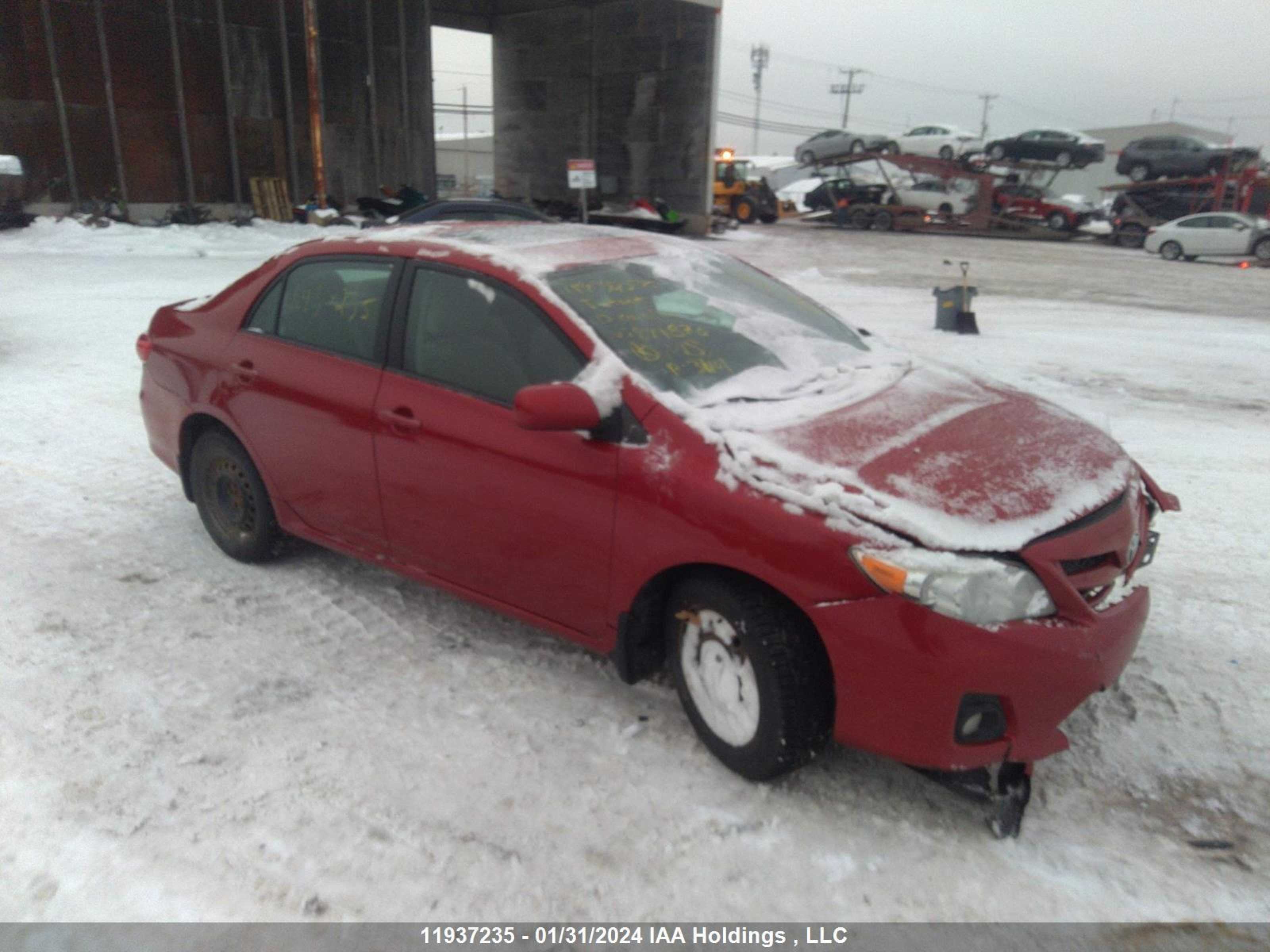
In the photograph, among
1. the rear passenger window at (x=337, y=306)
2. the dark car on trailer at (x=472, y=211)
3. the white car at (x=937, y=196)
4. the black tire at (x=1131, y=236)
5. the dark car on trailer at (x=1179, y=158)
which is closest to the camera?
the rear passenger window at (x=337, y=306)

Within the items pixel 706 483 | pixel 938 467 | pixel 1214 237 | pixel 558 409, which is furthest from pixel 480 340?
pixel 1214 237

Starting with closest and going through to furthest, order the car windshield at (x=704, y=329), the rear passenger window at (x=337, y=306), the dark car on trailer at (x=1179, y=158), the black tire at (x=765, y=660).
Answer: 1. the black tire at (x=765, y=660)
2. the car windshield at (x=704, y=329)
3. the rear passenger window at (x=337, y=306)
4. the dark car on trailer at (x=1179, y=158)

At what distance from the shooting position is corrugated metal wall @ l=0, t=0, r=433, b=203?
60.8 ft

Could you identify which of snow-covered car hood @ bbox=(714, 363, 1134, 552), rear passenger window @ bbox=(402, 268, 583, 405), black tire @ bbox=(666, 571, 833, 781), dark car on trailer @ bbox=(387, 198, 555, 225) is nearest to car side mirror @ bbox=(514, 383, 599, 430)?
rear passenger window @ bbox=(402, 268, 583, 405)

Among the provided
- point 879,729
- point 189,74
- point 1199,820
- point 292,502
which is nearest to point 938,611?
→ point 879,729

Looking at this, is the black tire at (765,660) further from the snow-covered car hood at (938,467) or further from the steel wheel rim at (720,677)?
the snow-covered car hood at (938,467)

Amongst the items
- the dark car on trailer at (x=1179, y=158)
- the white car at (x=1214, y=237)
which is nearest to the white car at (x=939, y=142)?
the dark car on trailer at (x=1179, y=158)

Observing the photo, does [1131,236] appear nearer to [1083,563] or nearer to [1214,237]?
[1214,237]

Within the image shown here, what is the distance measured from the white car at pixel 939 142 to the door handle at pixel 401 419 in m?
33.4

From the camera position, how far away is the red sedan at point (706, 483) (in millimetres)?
2498

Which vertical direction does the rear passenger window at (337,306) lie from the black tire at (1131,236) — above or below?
above

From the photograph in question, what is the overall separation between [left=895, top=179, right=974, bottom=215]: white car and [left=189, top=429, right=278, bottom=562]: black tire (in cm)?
2956

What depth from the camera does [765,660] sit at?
2.66 meters

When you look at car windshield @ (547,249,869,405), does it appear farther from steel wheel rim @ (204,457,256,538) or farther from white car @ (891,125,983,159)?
white car @ (891,125,983,159)
